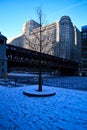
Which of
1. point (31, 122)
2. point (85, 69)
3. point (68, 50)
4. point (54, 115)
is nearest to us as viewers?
point (31, 122)

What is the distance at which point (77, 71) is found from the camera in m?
92.2

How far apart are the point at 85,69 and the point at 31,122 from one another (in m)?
85.1

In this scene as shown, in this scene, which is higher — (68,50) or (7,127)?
(68,50)

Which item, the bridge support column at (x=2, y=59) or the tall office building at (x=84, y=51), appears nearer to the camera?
the bridge support column at (x=2, y=59)

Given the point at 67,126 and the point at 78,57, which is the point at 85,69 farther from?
the point at 67,126

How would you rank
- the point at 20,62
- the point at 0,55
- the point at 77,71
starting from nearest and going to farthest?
the point at 0,55
the point at 20,62
the point at 77,71

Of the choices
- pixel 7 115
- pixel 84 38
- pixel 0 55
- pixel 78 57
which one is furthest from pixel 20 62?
pixel 78 57

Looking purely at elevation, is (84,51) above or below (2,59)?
above

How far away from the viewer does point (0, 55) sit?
133 ft

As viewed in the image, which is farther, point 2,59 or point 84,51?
point 84,51

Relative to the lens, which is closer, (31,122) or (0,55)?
(31,122)

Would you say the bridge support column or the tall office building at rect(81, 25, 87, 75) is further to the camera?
the tall office building at rect(81, 25, 87, 75)

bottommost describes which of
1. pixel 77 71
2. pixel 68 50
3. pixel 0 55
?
pixel 77 71

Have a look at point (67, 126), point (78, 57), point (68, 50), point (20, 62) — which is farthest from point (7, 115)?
point (78, 57)
